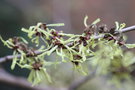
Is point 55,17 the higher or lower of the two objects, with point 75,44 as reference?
higher

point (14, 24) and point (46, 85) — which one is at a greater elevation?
point (14, 24)

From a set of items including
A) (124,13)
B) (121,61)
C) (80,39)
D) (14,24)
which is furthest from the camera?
(124,13)

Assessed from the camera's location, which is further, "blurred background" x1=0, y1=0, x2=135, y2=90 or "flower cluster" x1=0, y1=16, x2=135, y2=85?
"blurred background" x1=0, y1=0, x2=135, y2=90

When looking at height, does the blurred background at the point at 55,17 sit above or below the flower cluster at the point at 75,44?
above

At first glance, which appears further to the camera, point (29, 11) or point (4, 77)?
point (29, 11)

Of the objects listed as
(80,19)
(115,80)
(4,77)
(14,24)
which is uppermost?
(80,19)

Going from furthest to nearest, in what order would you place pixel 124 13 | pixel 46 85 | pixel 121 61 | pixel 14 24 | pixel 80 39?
pixel 124 13 → pixel 14 24 → pixel 46 85 → pixel 121 61 → pixel 80 39

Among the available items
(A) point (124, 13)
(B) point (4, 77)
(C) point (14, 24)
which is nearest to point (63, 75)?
(B) point (4, 77)

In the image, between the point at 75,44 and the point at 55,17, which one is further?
the point at 55,17

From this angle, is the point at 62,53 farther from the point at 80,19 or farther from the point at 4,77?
the point at 80,19

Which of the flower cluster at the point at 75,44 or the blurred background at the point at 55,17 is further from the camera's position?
the blurred background at the point at 55,17

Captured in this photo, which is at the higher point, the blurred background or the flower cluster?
the blurred background
